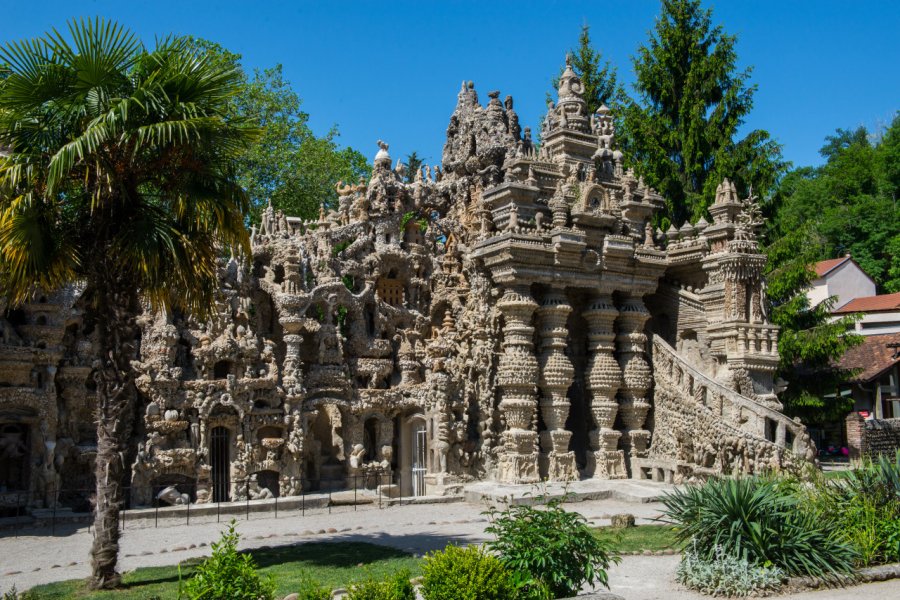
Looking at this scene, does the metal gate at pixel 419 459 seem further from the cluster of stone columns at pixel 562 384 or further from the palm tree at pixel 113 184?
the palm tree at pixel 113 184

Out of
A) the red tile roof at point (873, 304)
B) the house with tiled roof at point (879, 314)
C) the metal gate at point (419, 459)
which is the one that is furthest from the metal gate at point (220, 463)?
the red tile roof at point (873, 304)

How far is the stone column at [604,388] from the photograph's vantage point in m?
20.7

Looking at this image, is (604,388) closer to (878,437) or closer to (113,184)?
(878,437)

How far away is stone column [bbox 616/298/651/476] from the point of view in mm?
21188

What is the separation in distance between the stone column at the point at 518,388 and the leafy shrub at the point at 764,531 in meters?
8.35

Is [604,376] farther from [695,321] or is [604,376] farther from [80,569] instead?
[80,569]

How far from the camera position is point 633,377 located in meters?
21.2

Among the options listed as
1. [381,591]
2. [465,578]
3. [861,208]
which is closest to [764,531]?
[465,578]

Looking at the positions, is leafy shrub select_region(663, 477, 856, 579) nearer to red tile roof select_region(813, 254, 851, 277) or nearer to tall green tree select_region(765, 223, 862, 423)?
tall green tree select_region(765, 223, 862, 423)

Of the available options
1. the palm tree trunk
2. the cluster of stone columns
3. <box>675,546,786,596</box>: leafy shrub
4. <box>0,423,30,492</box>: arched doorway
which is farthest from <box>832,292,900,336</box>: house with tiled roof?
the palm tree trunk

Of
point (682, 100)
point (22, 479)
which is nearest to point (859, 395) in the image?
point (682, 100)

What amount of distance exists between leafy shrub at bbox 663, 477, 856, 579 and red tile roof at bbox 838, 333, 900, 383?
21.5 meters

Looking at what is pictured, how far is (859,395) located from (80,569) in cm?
2933

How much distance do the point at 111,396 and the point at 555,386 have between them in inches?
441
